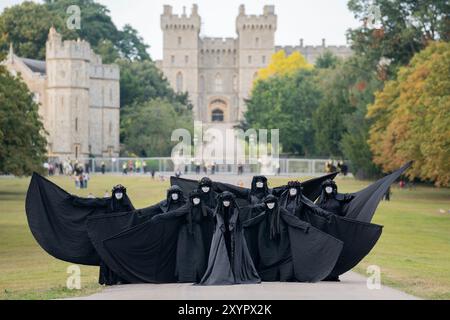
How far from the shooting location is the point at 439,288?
66.9 ft

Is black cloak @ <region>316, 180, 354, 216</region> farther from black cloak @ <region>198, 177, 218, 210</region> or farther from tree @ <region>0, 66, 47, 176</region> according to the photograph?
tree @ <region>0, 66, 47, 176</region>

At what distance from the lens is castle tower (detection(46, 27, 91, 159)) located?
391ft

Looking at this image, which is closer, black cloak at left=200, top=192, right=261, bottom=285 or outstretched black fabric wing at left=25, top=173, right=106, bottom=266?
black cloak at left=200, top=192, right=261, bottom=285

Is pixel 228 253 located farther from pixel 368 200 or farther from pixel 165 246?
pixel 368 200

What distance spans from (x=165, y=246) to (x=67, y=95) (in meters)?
101

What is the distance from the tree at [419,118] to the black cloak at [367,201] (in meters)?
31.7

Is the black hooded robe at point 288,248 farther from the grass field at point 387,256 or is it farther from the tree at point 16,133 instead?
the tree at point 16,133

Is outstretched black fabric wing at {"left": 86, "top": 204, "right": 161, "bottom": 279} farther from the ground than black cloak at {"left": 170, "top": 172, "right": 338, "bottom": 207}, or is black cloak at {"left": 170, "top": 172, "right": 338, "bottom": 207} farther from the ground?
black cloak at {"left": 170, "top": 172, "right": 338, "bottom": 207}

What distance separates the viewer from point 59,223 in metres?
21.0

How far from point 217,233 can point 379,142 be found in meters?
55.0

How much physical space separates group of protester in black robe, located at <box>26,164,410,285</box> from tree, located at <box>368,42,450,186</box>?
109 feet

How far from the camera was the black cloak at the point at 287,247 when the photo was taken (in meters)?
19.8

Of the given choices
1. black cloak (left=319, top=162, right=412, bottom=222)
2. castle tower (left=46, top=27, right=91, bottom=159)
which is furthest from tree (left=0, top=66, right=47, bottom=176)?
castle tower (left=46, top=27, right=91, bottom=159)
